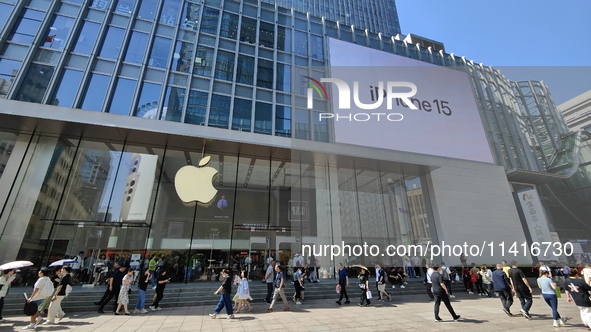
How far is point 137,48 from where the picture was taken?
17234 mm

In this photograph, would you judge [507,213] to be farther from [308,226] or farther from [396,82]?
[308,226]

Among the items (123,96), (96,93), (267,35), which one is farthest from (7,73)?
(267,35)

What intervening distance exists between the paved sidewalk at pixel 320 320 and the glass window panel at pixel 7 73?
13270mm

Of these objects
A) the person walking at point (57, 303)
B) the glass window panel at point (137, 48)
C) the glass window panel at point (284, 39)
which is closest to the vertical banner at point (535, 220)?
the glass window panel at point (284, 39)

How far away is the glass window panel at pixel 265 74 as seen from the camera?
749 inches

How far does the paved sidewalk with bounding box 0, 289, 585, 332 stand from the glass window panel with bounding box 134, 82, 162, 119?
36.9ft

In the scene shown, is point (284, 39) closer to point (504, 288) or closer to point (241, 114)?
point (241, 114)

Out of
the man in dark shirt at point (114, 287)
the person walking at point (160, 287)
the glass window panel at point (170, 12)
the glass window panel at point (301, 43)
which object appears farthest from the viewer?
the glass window panel at point (301, 43)

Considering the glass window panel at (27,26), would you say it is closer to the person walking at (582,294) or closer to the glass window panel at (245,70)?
the glass window panel at (245,70)

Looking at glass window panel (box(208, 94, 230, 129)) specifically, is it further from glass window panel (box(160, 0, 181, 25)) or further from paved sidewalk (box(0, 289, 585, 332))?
paved sidewalk (box(0, 289, 585, 332))

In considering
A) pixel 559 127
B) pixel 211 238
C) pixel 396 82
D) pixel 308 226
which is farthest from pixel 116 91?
pixel 559 127

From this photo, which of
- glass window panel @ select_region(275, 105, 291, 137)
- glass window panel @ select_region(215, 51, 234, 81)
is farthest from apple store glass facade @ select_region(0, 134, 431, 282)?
glass window panel @ select_region(215, 51, 234, 81)

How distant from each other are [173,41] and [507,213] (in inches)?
1125

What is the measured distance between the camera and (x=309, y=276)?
1362 cm
